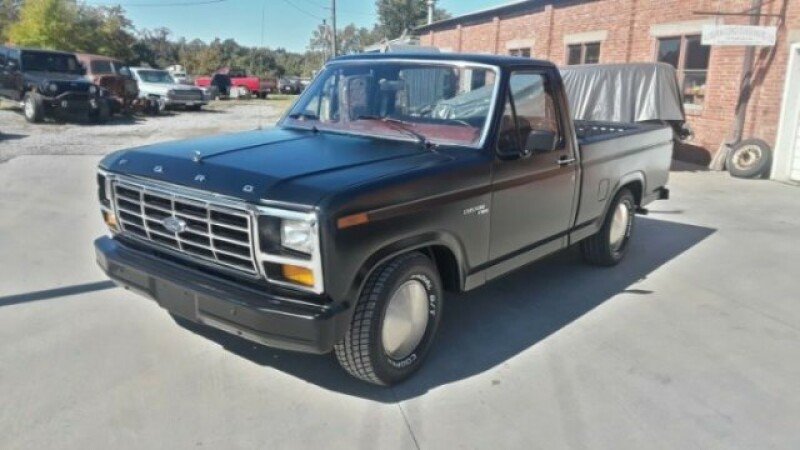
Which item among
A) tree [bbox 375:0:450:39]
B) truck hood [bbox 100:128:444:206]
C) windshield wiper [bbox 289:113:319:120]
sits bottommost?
truck hood [bbox 100:128:444:206]

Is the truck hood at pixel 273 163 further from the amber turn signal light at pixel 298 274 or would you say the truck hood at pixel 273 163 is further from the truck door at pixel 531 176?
the truck door at pixel 531 176

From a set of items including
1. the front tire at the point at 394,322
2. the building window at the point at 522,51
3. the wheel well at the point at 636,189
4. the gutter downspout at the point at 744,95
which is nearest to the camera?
the front tire at the point at 394,322

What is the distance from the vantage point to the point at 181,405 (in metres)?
3.24

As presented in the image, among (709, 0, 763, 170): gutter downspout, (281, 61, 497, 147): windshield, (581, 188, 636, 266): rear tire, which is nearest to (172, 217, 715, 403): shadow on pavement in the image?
(581, 188, 636, 266): rear tire

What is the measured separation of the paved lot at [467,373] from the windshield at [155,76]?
21973 millimetres

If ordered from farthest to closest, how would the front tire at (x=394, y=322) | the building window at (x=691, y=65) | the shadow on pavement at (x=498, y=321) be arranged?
1. the building window at (x=691, y=65)
2. the shadow on pavement at (x=498, y=321)
3. the front tire at (x=394, y=322)

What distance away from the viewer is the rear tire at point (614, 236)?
559 centimetres

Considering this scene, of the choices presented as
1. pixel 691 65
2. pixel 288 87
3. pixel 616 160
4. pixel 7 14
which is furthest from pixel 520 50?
pixel 7 14

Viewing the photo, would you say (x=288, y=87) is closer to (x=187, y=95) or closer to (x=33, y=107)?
(x=187, y=95)

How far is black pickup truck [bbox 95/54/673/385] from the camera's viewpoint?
9.64ft

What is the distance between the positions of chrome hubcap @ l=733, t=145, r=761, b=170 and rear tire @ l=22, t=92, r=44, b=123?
17945 millimetres

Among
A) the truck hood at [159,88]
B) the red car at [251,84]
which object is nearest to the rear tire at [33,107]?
the truck hood at [159,88]

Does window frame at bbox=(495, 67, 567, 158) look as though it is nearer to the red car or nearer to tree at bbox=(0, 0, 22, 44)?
the red car

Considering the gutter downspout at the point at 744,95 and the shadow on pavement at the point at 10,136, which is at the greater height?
the gutter downspout at the point at 744,95
